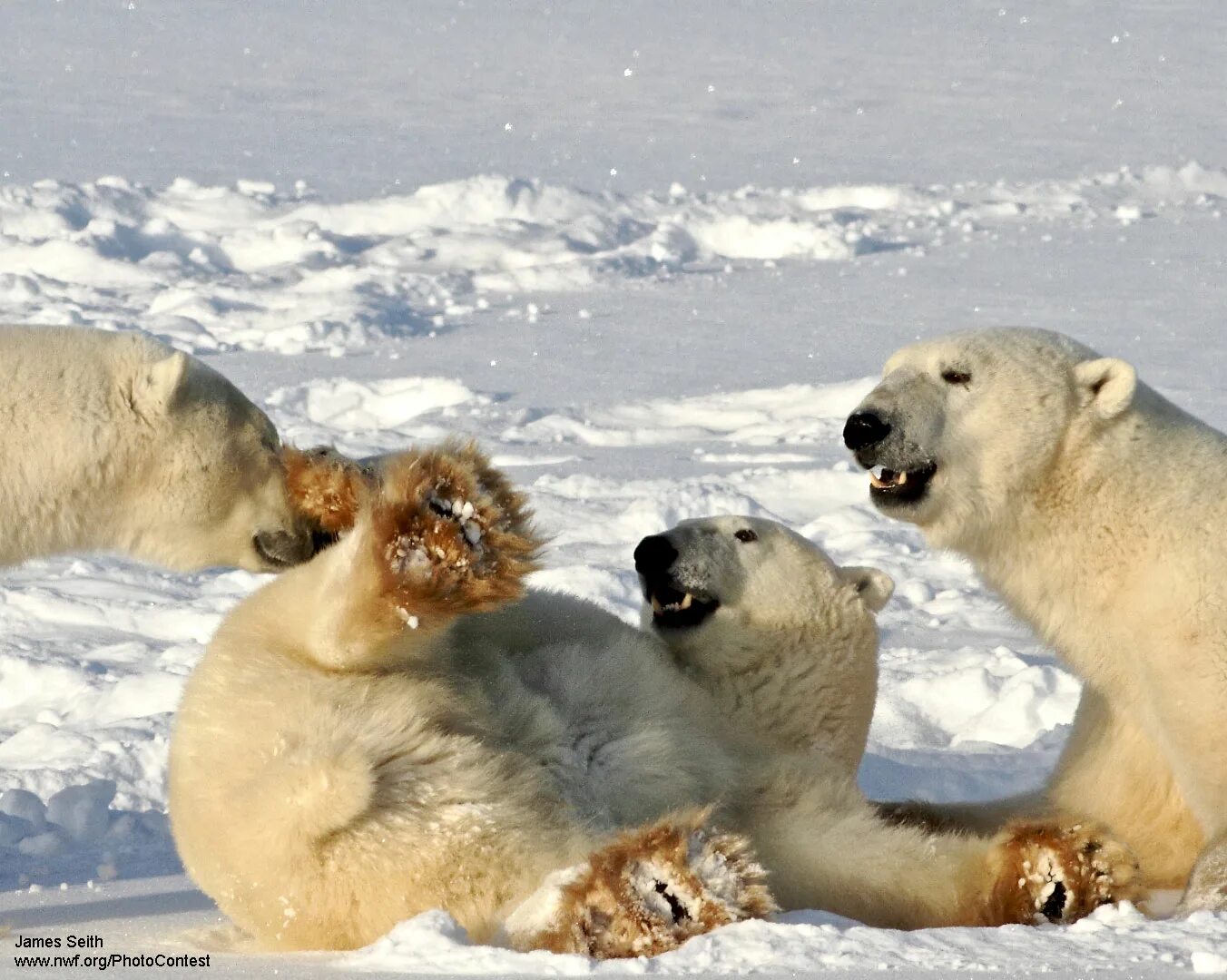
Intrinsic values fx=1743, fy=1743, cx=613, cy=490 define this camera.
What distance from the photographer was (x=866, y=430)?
3.58 meters

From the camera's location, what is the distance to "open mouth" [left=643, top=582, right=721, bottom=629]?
358 centimetres

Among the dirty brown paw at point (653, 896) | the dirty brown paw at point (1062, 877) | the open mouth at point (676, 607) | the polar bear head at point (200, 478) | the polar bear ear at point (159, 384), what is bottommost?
the dirty brown paw at point (1062, 877)

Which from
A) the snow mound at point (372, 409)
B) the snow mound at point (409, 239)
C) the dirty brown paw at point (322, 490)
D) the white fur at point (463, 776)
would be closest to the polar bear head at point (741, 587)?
the white fur at point (463, 776)

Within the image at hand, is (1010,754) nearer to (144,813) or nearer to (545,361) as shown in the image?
(144,813)

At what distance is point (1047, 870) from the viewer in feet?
9.64

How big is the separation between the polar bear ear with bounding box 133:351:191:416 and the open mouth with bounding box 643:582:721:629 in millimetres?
1054

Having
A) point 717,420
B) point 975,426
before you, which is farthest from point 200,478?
point 717,420

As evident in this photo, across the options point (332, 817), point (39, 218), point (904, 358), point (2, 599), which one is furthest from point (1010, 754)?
point (39, 218)

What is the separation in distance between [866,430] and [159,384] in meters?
1.41

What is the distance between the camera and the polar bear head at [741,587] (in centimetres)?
357

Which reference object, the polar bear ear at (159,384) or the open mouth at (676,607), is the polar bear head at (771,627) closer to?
the open mouth at (676,607)

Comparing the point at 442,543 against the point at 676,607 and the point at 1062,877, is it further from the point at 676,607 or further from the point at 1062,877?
the point at 1062,877

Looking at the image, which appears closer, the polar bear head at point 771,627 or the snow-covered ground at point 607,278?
the polar bear head at point 771,627

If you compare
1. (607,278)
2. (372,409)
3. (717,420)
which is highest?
(607,278)
